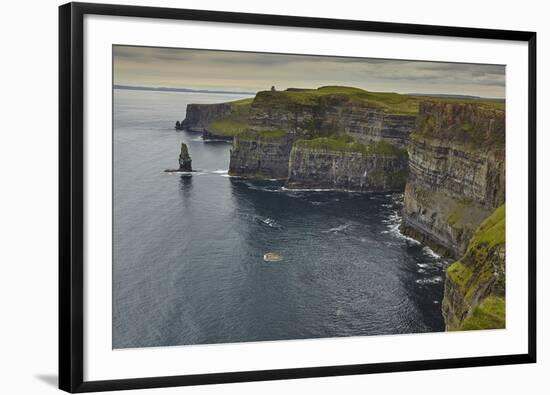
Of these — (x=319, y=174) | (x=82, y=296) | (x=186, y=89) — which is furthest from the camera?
(x=319, y=174)

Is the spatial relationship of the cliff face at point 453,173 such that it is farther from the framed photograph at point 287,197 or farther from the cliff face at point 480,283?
the cliff face at point 480,283

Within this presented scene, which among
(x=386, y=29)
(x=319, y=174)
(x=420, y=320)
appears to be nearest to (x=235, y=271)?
(x=319, y=174)

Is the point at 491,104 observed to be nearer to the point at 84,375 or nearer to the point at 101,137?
the point at 101,137

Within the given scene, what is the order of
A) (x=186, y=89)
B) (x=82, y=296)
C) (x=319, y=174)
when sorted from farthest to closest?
(x=319, y=174) → (x=186, y=89) → (x=82, y=296)

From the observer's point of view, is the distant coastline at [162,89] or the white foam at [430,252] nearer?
the distant coastline at [162,89]

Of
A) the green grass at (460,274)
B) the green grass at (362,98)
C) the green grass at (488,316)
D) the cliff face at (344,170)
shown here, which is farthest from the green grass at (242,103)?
the green grass at (488,316)

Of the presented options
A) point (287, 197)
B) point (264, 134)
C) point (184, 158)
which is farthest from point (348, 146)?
point (184, 158)

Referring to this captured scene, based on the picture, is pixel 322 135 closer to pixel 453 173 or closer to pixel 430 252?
pixel 453 173
